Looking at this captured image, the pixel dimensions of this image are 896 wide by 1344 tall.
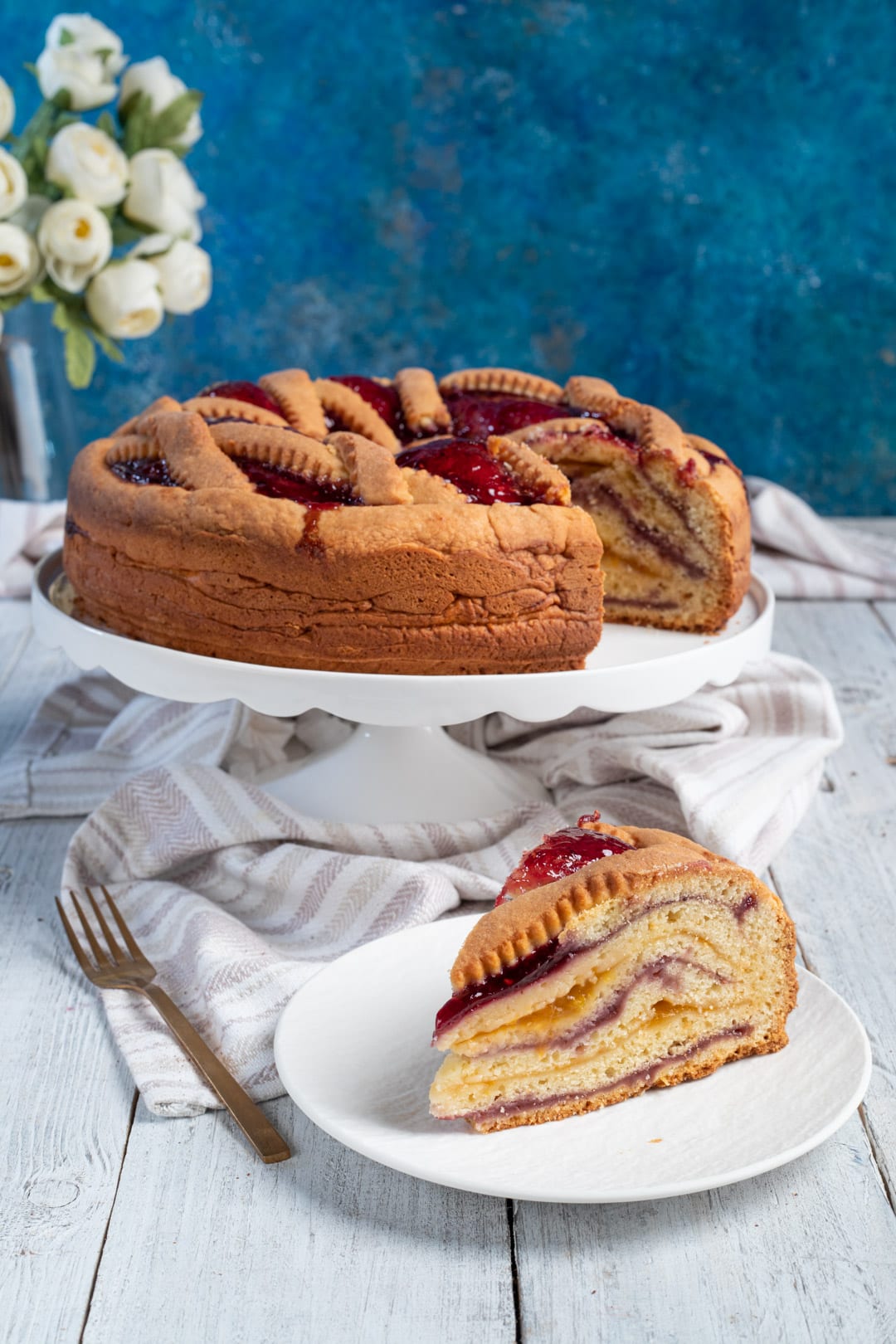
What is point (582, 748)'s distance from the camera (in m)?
2.88

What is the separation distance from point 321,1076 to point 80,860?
0.92 metres

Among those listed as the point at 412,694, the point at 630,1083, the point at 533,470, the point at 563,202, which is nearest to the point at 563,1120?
the point at 630,1083

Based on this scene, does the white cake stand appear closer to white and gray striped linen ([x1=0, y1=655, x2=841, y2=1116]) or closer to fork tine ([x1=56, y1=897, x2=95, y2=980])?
white and gray striped linen ([x1=0, y1=655, x2=841, y2=1116])

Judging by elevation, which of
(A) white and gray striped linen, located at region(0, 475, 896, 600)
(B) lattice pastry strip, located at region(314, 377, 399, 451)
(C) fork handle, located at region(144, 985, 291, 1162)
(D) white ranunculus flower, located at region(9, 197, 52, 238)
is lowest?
(A) white and gray striped linen, located at region(0, 475, 896, 600)

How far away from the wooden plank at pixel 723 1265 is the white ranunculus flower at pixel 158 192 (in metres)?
2.74

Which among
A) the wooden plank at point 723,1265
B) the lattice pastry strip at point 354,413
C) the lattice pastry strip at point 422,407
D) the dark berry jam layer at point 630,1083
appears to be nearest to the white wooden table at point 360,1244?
the wooden plank at point 723,1265

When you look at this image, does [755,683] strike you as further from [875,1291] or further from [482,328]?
[482,328]

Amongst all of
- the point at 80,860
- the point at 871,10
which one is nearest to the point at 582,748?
the point at 80,860

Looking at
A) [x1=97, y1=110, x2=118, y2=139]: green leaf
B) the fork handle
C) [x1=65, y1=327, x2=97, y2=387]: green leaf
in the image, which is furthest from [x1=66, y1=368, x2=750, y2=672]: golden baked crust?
[x1=97, y1=110, x2=118, y2=139]: green leaf

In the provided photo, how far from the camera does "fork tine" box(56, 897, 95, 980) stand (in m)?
2.17

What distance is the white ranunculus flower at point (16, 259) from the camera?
3.33 metres

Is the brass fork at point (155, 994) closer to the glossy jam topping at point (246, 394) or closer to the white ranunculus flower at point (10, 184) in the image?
the glossy jam topping at point (246, 394)

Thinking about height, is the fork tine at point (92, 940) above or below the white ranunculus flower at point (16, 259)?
below

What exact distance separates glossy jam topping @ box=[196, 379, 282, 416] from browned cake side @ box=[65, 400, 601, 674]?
33 centimetres
